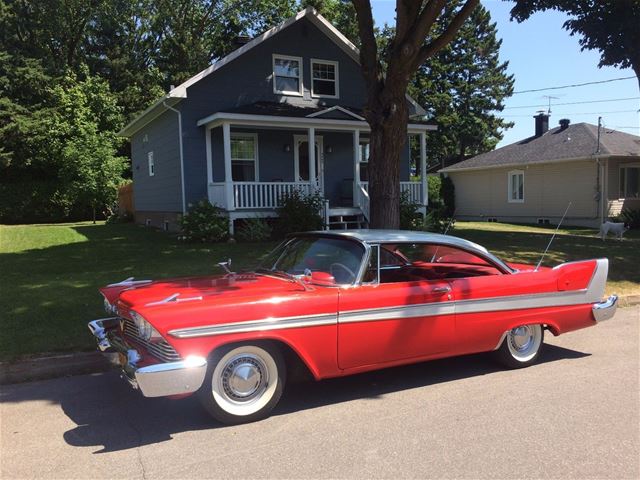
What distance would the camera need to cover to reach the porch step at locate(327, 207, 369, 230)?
54.6ft

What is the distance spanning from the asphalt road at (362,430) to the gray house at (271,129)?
442 inches

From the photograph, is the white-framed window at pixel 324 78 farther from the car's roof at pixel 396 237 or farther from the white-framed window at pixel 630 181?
the car's roof at pixel 396 237

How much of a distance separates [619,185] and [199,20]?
29.7 m

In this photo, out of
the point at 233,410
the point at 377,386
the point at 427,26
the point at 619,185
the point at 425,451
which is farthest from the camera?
the point at 619,185

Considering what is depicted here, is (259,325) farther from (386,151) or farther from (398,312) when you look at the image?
(386,151)

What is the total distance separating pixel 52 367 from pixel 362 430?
3197mm

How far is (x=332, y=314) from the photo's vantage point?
4312mm

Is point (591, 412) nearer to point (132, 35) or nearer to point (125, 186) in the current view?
point (125, 186)

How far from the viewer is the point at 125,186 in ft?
88.4

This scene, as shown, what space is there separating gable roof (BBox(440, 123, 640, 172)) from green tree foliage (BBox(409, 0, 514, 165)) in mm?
13012

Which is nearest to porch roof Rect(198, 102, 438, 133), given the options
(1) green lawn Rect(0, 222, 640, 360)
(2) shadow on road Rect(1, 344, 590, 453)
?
(1) green lawn Rect(0, 222, 640, 360)

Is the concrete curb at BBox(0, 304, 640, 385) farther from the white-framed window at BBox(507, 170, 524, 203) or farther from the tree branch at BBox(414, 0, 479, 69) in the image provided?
the white-framed window at BBox(507, 170, 524, 203)

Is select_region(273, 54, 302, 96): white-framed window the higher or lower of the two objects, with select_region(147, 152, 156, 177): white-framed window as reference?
higher

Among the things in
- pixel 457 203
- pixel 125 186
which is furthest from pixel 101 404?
pixel 457 203
